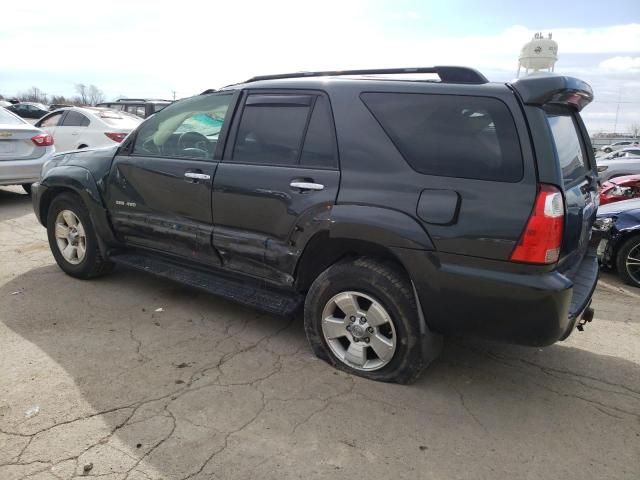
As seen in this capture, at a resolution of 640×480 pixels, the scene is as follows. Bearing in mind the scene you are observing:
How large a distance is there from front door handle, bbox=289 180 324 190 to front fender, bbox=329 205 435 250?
183 mm

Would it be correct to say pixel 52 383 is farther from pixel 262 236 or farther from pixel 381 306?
pixel 381 306

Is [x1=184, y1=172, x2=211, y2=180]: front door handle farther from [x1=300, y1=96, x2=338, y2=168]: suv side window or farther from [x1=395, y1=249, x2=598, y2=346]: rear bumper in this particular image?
[x1=395, y1=249, x2=598, y2=346]: rear bumper

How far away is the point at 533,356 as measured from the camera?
3594 millimetres

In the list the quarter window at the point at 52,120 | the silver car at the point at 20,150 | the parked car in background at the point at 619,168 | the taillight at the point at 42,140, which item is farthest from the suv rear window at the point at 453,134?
the quarter window at the point at 52,120

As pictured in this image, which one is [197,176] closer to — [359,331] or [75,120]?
[359,331]

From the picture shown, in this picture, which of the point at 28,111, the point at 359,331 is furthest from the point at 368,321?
the point at 28,111

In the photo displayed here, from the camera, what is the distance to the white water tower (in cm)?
3809

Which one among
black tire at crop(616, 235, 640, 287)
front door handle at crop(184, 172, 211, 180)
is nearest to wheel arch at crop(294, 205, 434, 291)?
front door handle at crop(184, 172, 211, 180)

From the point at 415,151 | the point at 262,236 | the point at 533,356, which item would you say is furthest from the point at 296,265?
the point at 533,356

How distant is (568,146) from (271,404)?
2.31m

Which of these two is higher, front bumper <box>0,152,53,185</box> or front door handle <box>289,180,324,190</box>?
front door handle <box>289,180,324,190</box>

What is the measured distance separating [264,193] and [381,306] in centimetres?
108

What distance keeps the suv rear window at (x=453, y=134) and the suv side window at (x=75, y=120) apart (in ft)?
29.7

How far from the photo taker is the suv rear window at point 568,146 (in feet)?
8.98
